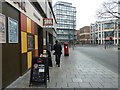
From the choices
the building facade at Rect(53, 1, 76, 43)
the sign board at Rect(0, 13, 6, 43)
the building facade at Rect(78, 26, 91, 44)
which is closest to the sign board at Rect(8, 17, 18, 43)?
the sign board at Rect(0, 13, 6, 43)

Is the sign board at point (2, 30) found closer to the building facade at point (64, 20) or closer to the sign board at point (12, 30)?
the sign board at point (12, 30)

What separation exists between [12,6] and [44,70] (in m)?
2.96

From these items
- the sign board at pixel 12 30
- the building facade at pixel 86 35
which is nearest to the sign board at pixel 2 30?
the sign board at pixel 12 30

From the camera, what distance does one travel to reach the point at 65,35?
82438 mm

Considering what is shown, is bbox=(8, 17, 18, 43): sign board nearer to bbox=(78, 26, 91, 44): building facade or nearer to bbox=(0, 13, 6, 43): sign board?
bbox=(0, 13, 6, 43): sign board

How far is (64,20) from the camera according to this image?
274 ft

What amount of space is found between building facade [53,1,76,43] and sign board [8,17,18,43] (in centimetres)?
7354

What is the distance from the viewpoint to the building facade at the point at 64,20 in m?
80.5

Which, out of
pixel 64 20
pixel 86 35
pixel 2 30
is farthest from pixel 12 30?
pixel 86 35

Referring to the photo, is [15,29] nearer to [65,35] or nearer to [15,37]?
[15,37]

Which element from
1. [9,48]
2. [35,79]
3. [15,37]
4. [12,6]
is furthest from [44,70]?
→ [12,6]

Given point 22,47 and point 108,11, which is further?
point 108,11

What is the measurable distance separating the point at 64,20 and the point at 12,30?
79.8 meters

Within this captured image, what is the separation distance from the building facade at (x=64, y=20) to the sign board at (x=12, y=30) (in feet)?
241
